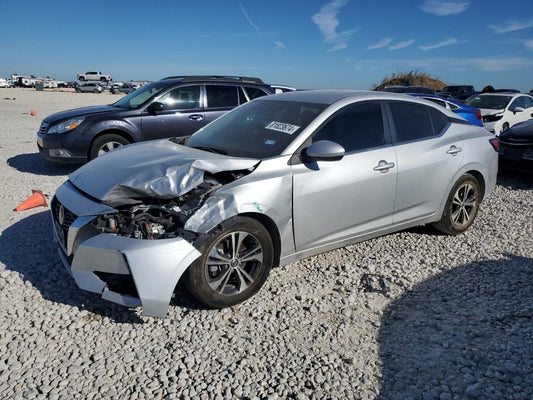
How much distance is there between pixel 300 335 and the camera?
10.1 ft

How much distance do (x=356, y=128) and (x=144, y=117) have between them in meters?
4.73

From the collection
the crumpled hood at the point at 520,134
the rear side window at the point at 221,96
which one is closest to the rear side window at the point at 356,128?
the rear side window at the point at 221,96

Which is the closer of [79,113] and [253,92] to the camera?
[79,113]

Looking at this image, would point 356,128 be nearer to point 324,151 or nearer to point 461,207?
point 324,151

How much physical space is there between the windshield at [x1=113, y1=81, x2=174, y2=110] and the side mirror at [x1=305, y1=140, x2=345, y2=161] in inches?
200

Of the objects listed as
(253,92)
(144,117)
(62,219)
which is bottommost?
(62,219)

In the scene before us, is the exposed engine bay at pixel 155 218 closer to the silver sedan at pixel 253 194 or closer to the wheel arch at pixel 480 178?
the silver sedan at pixel 253 194

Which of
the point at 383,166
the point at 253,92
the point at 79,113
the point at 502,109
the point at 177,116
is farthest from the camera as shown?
the point at 502,109

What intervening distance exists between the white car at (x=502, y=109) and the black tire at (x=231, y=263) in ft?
37.9

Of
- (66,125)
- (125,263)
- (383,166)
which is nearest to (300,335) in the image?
(125,263)

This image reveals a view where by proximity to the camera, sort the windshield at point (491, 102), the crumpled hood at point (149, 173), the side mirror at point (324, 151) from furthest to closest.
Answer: the windshield at point (491, 102), the side mirror at point (324, 151), the crumpled hood at point (149, 173)

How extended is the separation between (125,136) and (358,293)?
17.9ft

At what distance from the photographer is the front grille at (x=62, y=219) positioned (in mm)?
3273

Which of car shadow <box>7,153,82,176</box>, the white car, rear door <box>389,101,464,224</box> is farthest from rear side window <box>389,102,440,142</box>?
the white car
